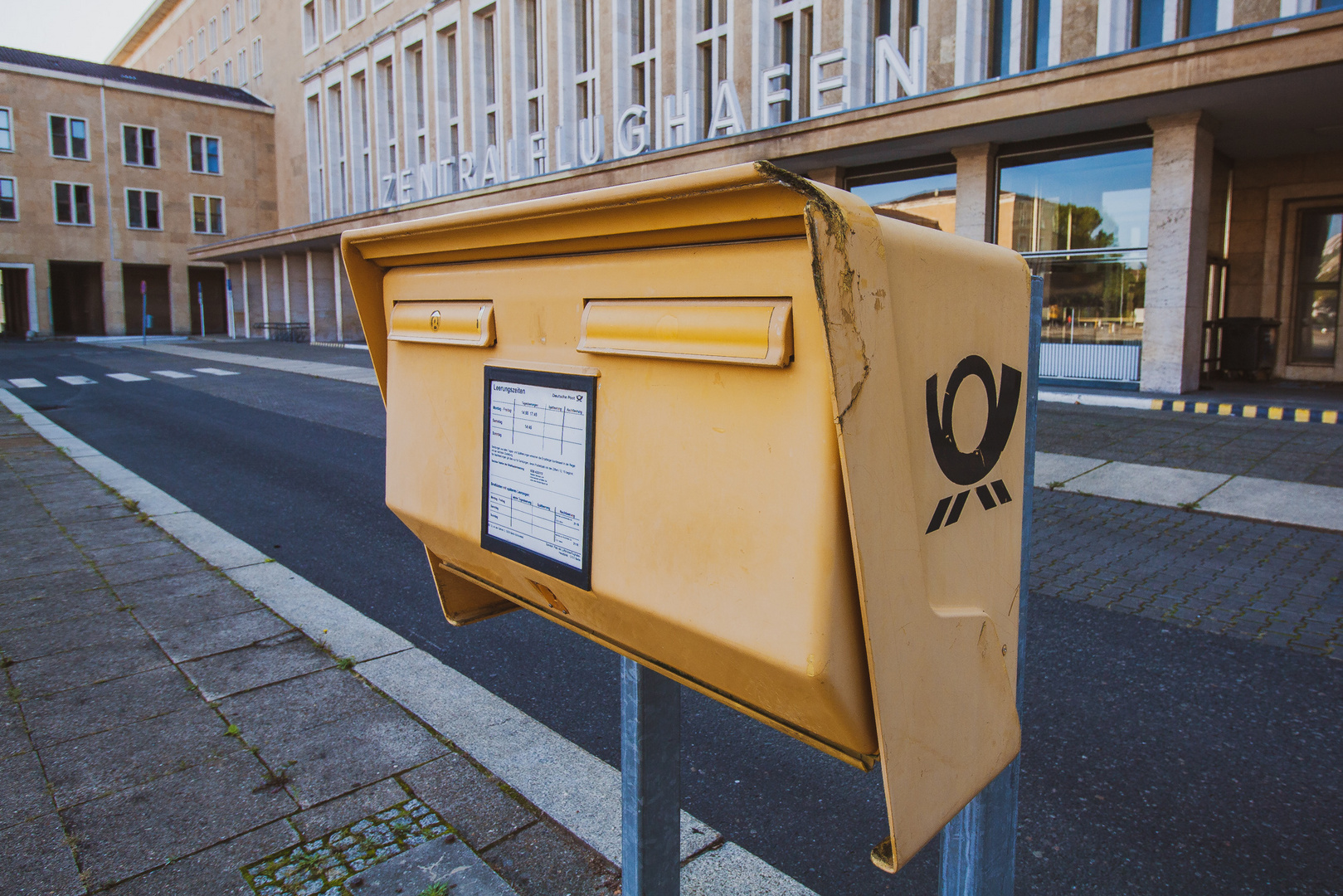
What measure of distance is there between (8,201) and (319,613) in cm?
5355

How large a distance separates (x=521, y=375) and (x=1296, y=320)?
20084 mm

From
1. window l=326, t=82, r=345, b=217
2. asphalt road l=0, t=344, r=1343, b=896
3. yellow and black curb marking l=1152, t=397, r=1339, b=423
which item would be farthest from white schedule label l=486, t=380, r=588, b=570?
window l=326, t=82, r=345, b=217

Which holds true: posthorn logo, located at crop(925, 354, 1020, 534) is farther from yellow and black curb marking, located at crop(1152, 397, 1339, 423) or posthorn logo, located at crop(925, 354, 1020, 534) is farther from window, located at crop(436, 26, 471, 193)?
window, located at crop(436, 26, 471, 193)

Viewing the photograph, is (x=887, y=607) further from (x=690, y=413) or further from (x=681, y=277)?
(x=681, y=277)

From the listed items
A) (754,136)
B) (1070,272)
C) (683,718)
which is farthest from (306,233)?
(683,718)

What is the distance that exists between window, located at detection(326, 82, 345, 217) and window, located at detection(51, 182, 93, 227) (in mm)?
18525

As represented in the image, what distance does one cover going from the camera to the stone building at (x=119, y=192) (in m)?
45.0

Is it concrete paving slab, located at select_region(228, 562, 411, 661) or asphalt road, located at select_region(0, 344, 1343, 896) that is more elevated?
concrete paving slab, located at select_region(228, 562, 411, 661)

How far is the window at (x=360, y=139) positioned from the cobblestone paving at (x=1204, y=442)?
31222 mm

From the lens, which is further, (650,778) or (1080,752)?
(1080,752)

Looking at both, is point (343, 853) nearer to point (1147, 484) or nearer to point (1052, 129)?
point (1147, 484)

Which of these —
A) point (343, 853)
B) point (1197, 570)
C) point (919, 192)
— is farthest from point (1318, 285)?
point (343, 853)

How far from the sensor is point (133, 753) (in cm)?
302

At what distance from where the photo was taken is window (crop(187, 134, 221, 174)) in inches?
1927
